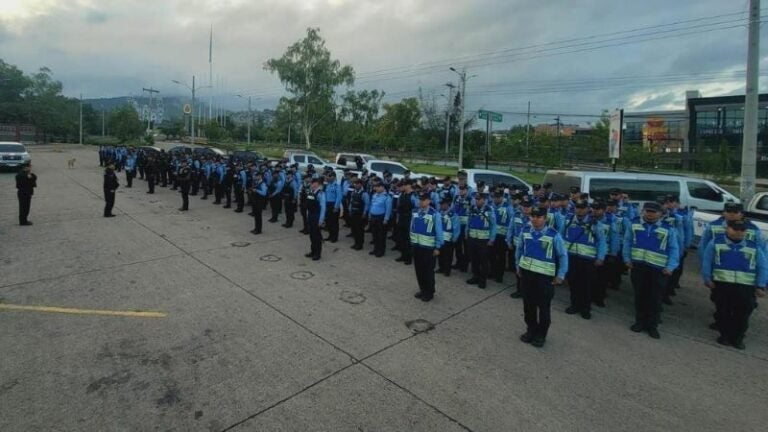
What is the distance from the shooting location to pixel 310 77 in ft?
155

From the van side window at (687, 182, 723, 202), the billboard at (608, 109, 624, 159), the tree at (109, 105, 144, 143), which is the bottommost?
the van side window at (687, 182, 723, 202)

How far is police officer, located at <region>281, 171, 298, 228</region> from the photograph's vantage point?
11.7m

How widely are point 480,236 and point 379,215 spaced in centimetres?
262

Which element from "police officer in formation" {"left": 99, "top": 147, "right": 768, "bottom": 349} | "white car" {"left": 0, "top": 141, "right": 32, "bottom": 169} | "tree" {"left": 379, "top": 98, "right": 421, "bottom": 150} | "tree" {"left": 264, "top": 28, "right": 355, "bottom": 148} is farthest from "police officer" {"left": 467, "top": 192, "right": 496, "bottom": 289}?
"tree" {"left": 379, "top": 98, "right": 421, "bottom": 150}

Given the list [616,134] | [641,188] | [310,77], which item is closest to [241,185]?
[641,188]

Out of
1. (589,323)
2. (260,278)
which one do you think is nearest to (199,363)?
(260,278)

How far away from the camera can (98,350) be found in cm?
461

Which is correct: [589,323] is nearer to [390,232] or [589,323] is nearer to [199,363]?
[199,363]

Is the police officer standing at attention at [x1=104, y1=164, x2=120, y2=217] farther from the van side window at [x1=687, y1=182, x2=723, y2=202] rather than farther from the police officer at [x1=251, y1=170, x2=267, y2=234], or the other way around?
the van side window at [x1=687, y1=182, x2=723, y2=202]

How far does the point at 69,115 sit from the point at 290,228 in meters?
96.5

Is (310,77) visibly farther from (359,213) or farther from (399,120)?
(359,213)

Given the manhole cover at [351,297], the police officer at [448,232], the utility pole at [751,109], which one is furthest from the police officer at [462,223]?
the utility pole at [751,109]

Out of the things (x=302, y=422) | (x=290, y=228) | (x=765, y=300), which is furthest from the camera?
(x=290, y=228)

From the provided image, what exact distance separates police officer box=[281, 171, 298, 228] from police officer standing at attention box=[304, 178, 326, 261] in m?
3.39
